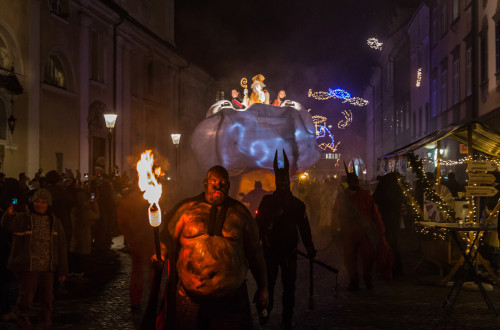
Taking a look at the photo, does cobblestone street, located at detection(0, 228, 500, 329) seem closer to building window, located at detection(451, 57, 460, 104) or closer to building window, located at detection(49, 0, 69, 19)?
building window, located at detection(49, 0, 69, 19)

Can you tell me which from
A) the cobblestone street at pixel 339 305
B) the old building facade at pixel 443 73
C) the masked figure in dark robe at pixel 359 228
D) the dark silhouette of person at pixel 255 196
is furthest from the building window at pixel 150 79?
the masked figure in dark robe at pixel 359 228

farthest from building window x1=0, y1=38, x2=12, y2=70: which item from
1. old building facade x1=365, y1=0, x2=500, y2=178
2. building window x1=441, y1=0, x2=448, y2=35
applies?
building window x1=441, y1=0, x2=448, y2=35

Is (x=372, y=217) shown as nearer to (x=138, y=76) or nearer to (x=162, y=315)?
(x=162, y=315)

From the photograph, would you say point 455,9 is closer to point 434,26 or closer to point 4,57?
point 434,26

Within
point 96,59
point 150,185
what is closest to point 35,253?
point 150,185

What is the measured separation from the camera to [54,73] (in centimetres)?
2416

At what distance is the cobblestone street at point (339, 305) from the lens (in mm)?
7453

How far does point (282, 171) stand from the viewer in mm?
7586

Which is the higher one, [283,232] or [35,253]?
[283,232]

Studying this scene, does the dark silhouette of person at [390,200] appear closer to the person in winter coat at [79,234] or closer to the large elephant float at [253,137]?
the person in winter coat at [79,234]

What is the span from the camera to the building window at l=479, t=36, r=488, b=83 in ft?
74.4

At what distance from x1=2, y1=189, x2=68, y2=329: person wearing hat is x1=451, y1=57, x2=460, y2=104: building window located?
22903 mm

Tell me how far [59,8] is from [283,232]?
65.0 feet

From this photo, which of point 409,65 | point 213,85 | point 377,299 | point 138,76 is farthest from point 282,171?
point 213,85
